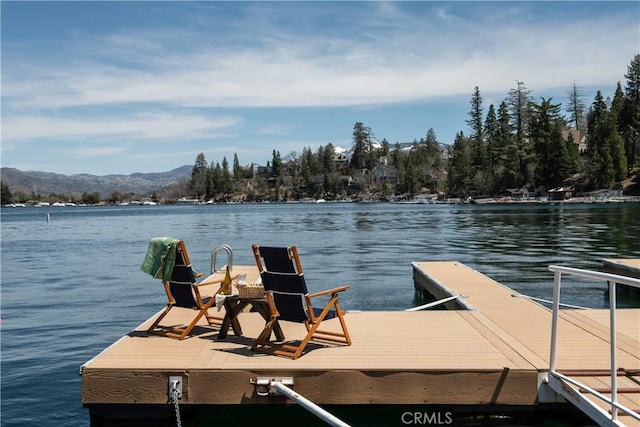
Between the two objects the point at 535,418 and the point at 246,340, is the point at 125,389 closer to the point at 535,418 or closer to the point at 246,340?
the point at 246,340

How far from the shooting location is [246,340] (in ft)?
25.7

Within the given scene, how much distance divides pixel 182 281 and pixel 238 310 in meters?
0.85


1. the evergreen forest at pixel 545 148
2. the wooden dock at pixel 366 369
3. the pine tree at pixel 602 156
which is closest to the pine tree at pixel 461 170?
the evergreen forest at pixel 545 148

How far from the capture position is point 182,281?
7957 mm

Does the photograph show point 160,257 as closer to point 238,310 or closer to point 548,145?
point 238,310

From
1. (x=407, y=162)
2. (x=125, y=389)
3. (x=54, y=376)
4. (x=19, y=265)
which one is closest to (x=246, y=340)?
(x=125, y=389)

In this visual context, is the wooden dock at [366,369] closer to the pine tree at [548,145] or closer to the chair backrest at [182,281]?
the chair backrest at [182,281]

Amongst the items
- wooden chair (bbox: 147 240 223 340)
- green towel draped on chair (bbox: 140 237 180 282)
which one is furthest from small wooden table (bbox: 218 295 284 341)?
green towel draped on chair (bbox: 140 237 180 282)

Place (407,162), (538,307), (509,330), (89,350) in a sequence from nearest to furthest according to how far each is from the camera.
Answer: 1. (509,330)
2. (538,307)
3. (89,350)
4. (407,162)

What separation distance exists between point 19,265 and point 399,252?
18.0 m

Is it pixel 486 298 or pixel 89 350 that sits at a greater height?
pixel 486 298

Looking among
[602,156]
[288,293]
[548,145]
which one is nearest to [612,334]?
[288,293]

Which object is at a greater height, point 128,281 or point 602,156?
point 602,156

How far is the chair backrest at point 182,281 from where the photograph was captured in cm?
775
